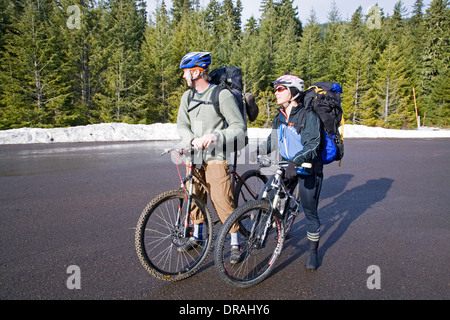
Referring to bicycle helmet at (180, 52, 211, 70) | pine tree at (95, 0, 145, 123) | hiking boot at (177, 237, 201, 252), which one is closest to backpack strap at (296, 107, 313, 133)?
bicycle helmet at (180, 52, 211, 70)

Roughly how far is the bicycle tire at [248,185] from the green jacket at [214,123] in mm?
992

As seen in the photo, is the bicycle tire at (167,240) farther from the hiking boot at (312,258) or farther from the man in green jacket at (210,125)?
the hiking boot at (312,258)

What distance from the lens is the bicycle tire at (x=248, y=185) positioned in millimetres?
4211

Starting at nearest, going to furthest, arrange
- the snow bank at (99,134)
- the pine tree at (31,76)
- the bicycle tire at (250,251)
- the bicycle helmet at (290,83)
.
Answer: the bicycle tire at (250,251) < the bicycle helmet at (290,83) < the snow bank at (99,134) < the pine tree at (31,76)

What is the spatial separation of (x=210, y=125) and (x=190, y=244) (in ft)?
4.69

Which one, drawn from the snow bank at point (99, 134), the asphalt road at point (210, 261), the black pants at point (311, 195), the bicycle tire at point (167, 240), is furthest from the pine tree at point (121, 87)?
the black pants at point (311, 195)

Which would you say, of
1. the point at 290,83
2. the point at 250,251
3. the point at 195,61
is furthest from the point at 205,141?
the point at 250,251

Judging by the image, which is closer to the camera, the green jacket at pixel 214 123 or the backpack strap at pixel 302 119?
the green jacket at pixel 214 123

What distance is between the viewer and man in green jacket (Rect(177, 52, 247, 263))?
10.4 ft

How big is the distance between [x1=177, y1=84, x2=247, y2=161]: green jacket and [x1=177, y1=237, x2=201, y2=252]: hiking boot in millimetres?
980

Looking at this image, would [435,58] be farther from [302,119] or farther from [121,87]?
[302,119]

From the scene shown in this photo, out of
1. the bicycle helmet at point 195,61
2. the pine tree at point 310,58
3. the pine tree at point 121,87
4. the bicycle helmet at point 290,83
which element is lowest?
the bicycle helmet at point 290,83
